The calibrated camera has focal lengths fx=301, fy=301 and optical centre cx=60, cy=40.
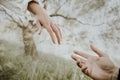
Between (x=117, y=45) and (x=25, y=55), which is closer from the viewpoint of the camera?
(x=25, y=55)

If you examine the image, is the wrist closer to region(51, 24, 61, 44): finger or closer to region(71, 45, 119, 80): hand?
region(71, 45, 119, 80): hand

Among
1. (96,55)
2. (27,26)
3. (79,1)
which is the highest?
(79,1)

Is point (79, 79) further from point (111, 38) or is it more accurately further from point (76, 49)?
point (111, 38)

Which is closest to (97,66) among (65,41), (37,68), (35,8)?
(65,41)

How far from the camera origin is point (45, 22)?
217cm

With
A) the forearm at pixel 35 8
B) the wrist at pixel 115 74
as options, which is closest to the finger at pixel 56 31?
the forearm at pixel 35 8

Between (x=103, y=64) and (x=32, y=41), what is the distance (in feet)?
1.74

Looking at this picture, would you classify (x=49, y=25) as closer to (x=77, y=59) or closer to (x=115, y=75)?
(x=77, y=59)

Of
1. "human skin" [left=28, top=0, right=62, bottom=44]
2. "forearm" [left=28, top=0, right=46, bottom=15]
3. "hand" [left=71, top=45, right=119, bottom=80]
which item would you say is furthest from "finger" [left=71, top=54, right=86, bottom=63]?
"forearm" [left=28, top=0, right=46, bottom=15]

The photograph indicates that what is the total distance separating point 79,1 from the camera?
7.38ft

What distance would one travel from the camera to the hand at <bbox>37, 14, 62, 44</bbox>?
84.6 inches

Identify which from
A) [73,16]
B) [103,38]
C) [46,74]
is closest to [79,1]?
[73,16]

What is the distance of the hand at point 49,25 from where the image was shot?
2.15 m

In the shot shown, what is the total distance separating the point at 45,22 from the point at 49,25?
4cm
